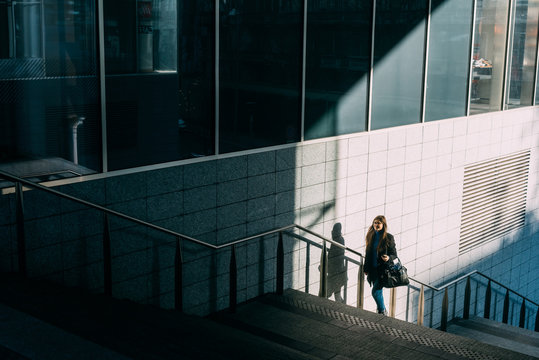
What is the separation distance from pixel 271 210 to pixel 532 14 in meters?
8.06

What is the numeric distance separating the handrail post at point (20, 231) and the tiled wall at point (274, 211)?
0.31 metres

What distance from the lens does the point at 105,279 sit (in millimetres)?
6512

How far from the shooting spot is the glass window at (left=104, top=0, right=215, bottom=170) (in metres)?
6.80

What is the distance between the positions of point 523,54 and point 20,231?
1119cm

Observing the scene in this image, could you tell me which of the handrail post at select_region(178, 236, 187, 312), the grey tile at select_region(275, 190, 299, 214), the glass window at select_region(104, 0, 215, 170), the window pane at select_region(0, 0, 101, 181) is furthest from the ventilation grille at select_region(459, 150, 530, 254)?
the window pane at select_region(0, 0, 101, 181)

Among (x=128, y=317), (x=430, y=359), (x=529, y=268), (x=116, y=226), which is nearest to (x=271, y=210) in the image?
(x=116, y=226)

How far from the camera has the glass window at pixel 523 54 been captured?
13031 mm

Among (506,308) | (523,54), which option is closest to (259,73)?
(523,54)

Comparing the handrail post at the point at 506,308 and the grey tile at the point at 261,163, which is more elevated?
the grey tile at the point at 261,163

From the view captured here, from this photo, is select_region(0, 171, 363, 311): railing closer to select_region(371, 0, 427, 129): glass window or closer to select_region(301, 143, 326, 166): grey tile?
select_region(301, 143, 326, 166): grey tile

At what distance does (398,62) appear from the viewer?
33.6 feet

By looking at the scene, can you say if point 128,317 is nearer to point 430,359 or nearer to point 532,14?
point 430,359

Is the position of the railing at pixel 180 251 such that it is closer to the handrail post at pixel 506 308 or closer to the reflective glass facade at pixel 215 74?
the reflective glass facade at pixel 215 74

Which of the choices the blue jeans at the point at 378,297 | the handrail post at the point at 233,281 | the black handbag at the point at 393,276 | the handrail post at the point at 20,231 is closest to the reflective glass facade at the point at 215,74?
the handrail post at the point at 20,231
